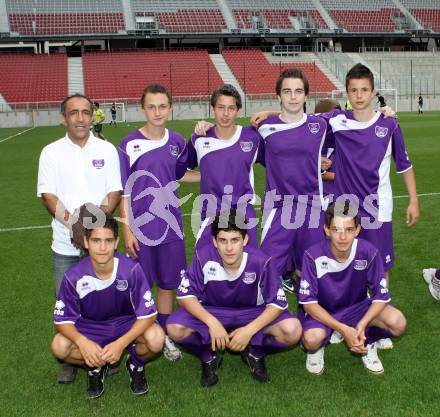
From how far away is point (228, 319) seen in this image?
12.6 ft

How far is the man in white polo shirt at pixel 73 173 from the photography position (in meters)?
3.79

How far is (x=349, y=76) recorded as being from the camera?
4.32 meters

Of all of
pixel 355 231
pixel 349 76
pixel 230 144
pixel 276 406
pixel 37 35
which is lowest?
pixel 276 406

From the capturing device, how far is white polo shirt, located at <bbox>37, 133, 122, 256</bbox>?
12.5 ft

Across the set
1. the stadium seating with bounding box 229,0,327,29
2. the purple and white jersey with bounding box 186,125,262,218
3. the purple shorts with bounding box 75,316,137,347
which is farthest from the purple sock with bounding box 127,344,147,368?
the stadium seating with bounding box 229,0,327,29

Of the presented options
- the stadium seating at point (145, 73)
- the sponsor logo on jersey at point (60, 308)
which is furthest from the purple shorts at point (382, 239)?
the stadium seating at point (145, 73)

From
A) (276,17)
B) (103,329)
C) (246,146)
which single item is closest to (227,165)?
(246,146)

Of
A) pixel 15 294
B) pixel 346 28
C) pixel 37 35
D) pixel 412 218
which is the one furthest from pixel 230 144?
pixel 346 28

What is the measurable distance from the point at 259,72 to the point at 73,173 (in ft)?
134

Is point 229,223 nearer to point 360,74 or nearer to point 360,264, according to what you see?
point 360,264

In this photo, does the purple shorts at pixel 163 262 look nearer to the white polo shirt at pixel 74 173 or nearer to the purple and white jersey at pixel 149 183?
the purple and white jersey at pixel 149 183

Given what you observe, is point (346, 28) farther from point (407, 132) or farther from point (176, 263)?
point (176, 263)

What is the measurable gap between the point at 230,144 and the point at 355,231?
117 cm

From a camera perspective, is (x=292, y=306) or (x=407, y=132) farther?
(x=407, y=132)
